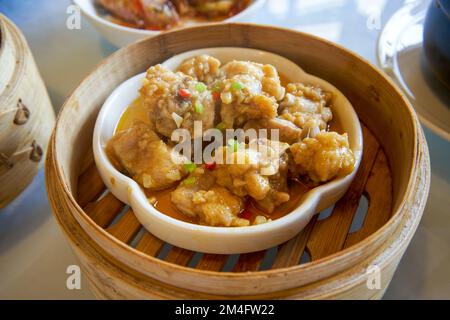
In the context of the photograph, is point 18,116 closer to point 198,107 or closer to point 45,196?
point 45,196

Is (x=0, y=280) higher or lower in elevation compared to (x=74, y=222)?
lower

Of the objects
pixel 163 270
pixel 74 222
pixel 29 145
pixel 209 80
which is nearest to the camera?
pixel 163 270

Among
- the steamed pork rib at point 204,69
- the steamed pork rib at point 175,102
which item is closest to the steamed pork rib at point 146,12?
the steamed pork rib at point 204,69

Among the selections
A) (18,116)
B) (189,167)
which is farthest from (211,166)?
(18,116)

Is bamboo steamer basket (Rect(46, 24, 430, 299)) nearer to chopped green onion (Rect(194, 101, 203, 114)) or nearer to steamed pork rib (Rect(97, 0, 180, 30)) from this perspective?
chopped green onion (Rect(194, 101, 203, 114))

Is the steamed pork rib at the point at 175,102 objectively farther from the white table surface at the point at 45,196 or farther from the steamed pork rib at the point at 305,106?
the white table surface at the point at 45,196

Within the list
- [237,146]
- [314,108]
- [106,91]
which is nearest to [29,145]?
[106,91]
